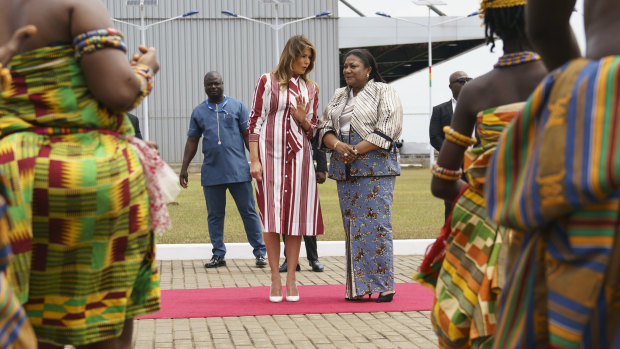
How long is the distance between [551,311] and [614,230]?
212 mm

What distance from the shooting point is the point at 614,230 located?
168 centimetres

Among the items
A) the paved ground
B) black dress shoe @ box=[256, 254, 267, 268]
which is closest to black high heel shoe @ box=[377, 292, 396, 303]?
the paved ground

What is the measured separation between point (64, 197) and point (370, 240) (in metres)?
4.32

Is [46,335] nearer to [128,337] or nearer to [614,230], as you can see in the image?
[128,337]

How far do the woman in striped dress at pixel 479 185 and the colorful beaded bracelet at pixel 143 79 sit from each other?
1243 millimetres

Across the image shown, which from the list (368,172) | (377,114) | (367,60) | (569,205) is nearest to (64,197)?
(569,205)

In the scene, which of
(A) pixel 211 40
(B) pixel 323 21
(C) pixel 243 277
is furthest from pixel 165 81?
(C) pixel 243 277

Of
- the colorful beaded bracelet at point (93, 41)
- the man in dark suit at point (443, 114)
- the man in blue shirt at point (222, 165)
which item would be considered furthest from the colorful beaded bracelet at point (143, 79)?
the man in dark suit at point (443, 114)

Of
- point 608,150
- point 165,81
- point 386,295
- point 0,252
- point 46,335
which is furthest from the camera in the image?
point 165,81

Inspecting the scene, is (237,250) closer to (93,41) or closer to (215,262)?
(215,262)

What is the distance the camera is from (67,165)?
2.88 meters

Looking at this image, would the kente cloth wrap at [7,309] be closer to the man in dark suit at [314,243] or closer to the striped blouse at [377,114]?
the striped blouse at [377,114]

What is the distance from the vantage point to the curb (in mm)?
10281

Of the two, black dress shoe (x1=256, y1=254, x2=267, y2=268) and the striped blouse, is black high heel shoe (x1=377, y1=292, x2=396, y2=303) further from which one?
black dress shoe (x1=256, y1=254, x2=267, y2=268)
